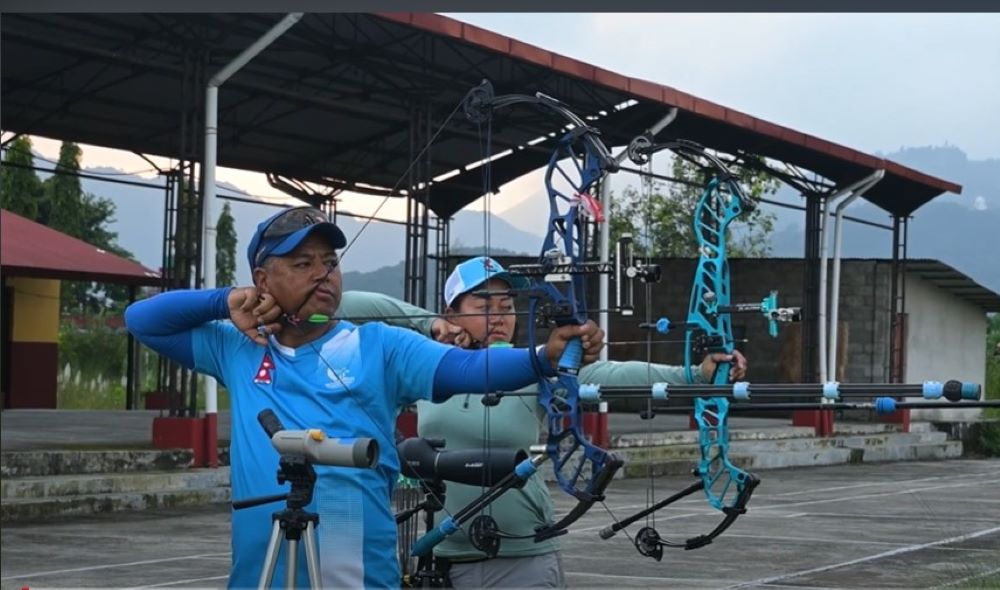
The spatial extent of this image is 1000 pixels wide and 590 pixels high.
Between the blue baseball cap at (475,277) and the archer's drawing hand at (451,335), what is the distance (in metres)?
0.14

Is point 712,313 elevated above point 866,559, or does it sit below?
above

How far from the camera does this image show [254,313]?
352 cm

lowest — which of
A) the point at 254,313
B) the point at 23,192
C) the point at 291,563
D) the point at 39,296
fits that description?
the point at 291,563

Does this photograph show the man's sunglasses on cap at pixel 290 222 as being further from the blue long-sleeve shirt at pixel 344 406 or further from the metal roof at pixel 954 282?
the metal roof at pixel 954 282

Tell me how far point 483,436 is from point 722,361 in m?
0.81

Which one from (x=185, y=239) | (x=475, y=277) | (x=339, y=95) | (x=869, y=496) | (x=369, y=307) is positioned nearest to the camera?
(x=369, y=307)

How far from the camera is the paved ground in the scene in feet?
28.5

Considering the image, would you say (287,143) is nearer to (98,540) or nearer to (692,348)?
(98,540)

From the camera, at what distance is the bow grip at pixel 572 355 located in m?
3.53

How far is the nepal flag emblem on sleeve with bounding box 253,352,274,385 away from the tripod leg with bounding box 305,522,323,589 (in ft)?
1.50

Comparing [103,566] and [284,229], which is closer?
[284,229]

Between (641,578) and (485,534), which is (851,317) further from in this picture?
(485,534)

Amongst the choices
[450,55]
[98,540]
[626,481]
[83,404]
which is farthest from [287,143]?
[83,404]

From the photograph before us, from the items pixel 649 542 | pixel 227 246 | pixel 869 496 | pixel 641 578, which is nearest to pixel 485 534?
pixel 649 542
